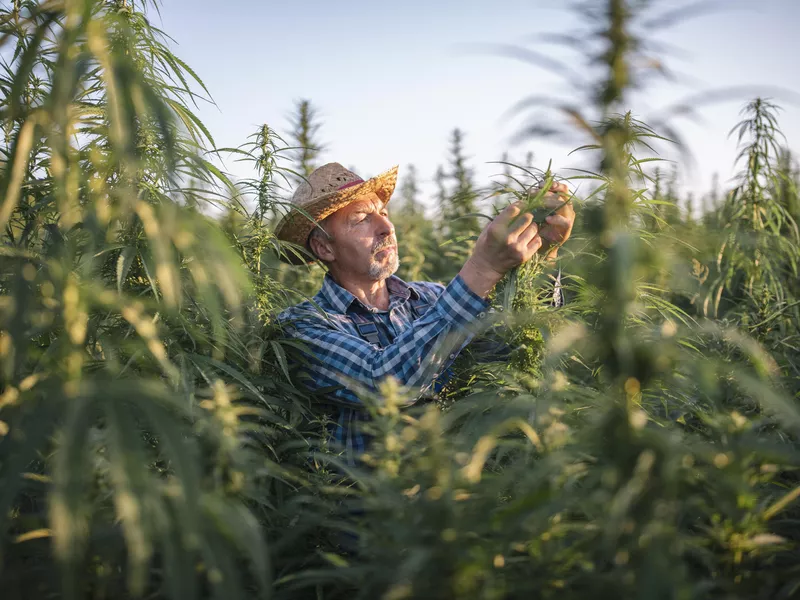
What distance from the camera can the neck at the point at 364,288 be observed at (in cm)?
332

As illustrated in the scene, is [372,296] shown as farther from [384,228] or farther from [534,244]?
[534,244]

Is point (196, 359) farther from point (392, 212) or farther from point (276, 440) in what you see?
point (392, 212)

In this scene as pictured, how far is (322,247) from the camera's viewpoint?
3449mm

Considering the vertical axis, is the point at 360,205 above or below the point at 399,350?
above

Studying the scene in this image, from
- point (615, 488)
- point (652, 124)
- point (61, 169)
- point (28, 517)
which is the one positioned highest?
point (652, 124)

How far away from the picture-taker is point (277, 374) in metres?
2.41

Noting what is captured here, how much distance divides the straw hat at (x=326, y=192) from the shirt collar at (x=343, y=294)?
0.59 feet

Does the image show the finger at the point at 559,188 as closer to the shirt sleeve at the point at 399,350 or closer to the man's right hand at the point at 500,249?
the man's right hand at the point at 500,249

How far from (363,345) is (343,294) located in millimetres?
601

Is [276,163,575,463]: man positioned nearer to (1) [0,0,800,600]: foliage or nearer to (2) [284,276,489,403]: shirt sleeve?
(2) [284,276,489,403]: shirt sleeve

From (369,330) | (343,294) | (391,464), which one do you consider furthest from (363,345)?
(391,464)

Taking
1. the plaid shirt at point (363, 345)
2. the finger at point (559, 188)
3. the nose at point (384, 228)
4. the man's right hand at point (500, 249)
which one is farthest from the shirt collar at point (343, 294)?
the finger at point (559, 188)

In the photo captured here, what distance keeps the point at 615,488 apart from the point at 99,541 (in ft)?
3.16

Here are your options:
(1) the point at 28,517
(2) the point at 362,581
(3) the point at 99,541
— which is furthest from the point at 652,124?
(1) the point at 28,517
